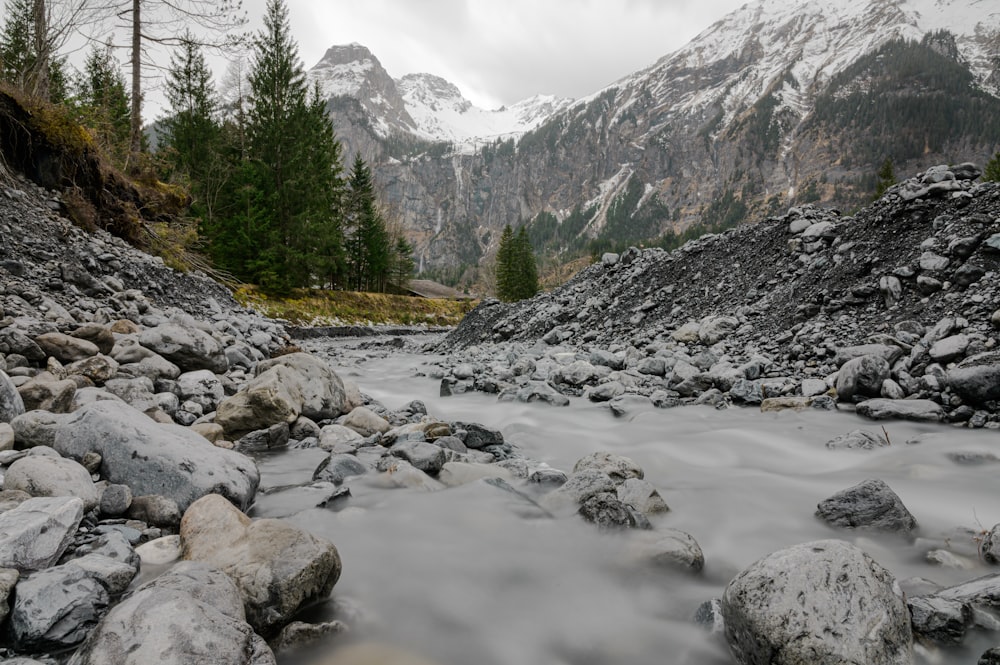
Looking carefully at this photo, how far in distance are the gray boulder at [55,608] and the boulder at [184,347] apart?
5.04m

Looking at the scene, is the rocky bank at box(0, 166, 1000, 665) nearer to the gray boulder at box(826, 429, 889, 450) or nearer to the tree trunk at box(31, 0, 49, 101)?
the gray boulder at box(826, 429, 889, 450)

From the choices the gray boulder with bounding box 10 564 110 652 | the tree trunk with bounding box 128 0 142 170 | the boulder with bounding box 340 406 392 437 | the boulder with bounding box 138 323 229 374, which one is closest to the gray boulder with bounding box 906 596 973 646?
the gray boulder with bounding box 10 564 110 652

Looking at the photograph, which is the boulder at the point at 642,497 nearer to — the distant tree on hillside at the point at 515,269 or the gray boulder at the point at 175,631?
the gray boulder at the point at 175,631

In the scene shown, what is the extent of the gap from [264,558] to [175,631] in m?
0.56

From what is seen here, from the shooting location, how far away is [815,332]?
682cm

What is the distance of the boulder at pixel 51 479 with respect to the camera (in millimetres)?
2303

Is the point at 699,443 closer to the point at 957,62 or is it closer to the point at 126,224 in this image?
the point at 126,224

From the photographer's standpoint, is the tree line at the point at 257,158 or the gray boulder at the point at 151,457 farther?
the tree line at the point at 257,158

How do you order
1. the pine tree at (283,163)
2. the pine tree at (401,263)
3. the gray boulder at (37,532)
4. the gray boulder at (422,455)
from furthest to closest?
the pine tree at (401,263)
the pine tree at (283,163)
the gray boulder at (422,455)
the gray boulder at (37,532)

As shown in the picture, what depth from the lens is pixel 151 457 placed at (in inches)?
109

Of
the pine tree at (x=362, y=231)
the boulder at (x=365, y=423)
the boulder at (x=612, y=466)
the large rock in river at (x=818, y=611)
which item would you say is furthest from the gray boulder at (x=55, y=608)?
the pine tree at (x=362, y=231)

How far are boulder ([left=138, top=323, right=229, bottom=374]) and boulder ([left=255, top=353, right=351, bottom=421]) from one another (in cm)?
146

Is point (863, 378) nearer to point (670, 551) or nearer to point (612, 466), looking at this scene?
point (612, 466)

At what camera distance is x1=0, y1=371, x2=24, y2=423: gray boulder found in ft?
10.6
